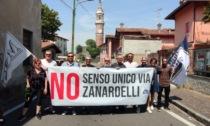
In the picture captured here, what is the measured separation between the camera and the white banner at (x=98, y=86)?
359 inches

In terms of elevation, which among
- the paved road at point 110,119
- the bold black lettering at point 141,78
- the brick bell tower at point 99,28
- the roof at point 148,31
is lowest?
the paved road at point 110,119

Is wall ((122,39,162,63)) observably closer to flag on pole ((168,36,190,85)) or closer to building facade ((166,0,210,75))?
building facade ((166,0,210,75))

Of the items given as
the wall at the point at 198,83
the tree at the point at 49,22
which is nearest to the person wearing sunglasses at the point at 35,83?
the wall at the point at 198,83

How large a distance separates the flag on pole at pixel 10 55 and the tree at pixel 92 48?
12910cm

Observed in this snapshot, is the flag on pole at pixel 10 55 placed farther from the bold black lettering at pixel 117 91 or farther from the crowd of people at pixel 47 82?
the bold black lettering at pixel 117 91

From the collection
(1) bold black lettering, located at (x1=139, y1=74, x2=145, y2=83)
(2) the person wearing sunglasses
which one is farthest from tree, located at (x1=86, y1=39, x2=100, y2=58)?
(2) the person wearing sunglasses

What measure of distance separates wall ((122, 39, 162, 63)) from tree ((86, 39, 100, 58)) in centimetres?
9456

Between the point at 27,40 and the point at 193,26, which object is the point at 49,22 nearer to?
the point at 193,26

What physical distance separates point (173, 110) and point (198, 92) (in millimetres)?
4813

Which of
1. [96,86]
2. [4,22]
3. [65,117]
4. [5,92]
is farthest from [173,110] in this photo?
[4,22]

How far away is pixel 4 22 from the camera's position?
1225cm

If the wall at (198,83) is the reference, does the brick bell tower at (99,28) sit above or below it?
above

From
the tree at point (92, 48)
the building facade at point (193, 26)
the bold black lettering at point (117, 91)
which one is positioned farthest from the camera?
the tree at point (92, 48)

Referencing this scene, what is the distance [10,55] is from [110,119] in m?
2.93
